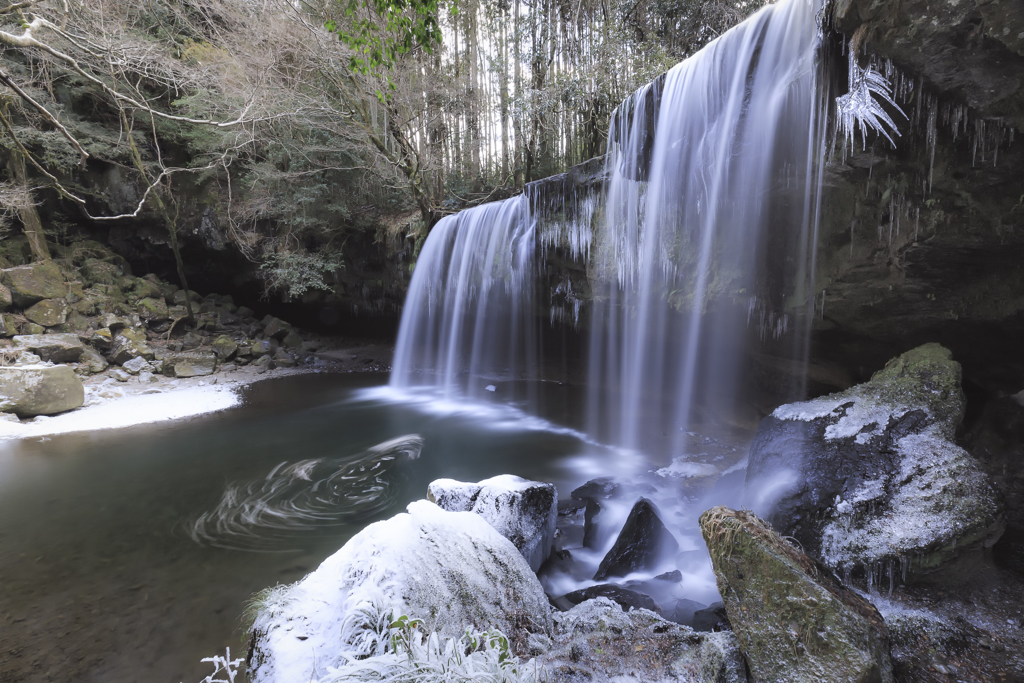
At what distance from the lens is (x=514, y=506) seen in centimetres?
342

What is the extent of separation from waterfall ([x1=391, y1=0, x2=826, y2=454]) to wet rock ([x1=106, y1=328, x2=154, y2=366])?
812 centimetres

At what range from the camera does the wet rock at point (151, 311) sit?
39.7 feet

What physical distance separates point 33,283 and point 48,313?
36.9 inches

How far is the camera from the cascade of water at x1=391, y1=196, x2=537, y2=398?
9.14 meters

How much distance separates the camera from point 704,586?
3373 millimetres

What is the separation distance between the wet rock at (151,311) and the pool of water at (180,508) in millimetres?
5210

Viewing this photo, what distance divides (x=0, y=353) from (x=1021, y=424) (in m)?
15.1

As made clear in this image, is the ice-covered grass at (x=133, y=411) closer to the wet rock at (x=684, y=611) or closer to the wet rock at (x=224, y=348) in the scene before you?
the wet rock at (x=224, y=348)

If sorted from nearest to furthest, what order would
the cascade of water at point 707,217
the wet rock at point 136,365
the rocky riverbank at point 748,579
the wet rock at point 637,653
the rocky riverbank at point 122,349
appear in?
1. the rocky riverbank at point 748,579
2. the wet rock at point 637,653
3. the cascade of water at point 707,217
4. the rocky riverbank at point 122,349
5. the wet rock at point 136,365

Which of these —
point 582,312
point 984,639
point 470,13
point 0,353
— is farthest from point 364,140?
point 984,639

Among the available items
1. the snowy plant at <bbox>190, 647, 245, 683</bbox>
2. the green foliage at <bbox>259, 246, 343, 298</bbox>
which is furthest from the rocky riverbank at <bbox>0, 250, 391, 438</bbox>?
the snowy plant at <bbox>190, 647, 245, 683</bbox>

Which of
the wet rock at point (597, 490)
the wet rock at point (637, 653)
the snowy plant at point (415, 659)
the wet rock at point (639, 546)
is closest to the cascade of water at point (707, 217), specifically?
the wet rock at point (597, 490)

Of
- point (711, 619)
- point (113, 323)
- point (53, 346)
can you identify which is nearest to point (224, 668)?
point (711, 619)

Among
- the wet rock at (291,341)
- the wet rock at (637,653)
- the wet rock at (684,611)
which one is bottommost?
the wet rock at (684,611)
